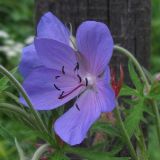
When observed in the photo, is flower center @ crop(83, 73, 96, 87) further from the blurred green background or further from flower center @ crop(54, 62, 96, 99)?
the blurred green background

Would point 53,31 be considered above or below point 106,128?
above

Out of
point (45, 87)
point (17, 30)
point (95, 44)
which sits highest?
point (95, 44)

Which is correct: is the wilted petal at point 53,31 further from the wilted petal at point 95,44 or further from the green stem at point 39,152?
the green stem at point 39,152

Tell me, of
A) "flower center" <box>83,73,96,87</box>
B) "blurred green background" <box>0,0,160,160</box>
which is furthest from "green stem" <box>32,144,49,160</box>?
"blurred green background" <box>0,0,160,160</box>

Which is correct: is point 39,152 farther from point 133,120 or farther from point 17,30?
point 17,30

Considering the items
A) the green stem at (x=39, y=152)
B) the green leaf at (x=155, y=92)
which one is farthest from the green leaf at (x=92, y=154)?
the green leaf at (x=155, y=92)

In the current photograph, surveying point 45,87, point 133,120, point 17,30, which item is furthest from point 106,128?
point 17,30

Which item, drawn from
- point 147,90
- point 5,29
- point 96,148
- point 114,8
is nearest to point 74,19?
point 114,8
